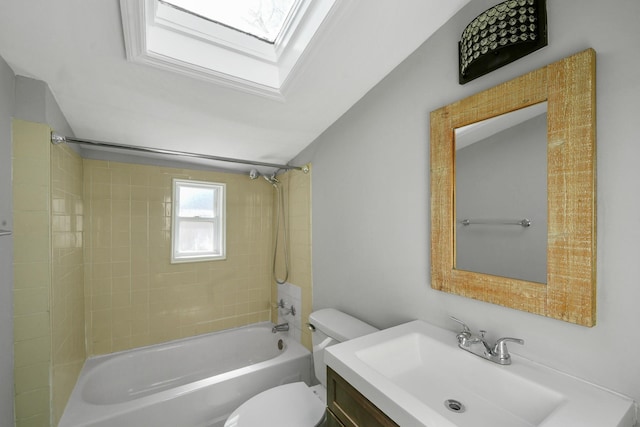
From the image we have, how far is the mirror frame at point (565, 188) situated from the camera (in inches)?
34.2

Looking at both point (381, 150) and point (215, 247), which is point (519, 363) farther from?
point (215, 247)

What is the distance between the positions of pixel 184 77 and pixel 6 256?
1.14 metres

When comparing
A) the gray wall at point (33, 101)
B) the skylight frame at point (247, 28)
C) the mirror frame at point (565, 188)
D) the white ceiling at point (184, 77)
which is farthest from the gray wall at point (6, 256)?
the mirror frame at point (565, 188)

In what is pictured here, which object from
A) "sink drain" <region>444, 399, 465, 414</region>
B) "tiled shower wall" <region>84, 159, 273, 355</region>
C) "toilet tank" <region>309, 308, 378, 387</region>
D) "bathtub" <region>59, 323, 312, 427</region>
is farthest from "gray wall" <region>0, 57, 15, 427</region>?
"sink drain" <region>444, 399, 465, 414</region>

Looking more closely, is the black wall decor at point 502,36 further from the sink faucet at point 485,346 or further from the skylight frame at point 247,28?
the sink faucet at point 485,346

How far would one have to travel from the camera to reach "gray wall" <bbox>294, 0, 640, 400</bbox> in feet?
2.72

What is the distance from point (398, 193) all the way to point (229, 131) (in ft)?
4.24

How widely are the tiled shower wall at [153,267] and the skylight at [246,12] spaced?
4.93ft

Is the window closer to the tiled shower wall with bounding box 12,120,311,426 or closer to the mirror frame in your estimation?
the tiled shower wall with bounding box 12,120,311,426

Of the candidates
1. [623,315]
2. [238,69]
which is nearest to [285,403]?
[623,315]

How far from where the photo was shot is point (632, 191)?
0.81m

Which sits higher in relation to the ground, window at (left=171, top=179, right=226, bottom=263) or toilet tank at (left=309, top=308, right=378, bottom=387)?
window at (left=171, top=179, right=226, bottom=263)

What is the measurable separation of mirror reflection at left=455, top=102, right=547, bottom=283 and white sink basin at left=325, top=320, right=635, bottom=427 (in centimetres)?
34

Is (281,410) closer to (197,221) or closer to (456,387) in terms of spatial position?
(456,387)
